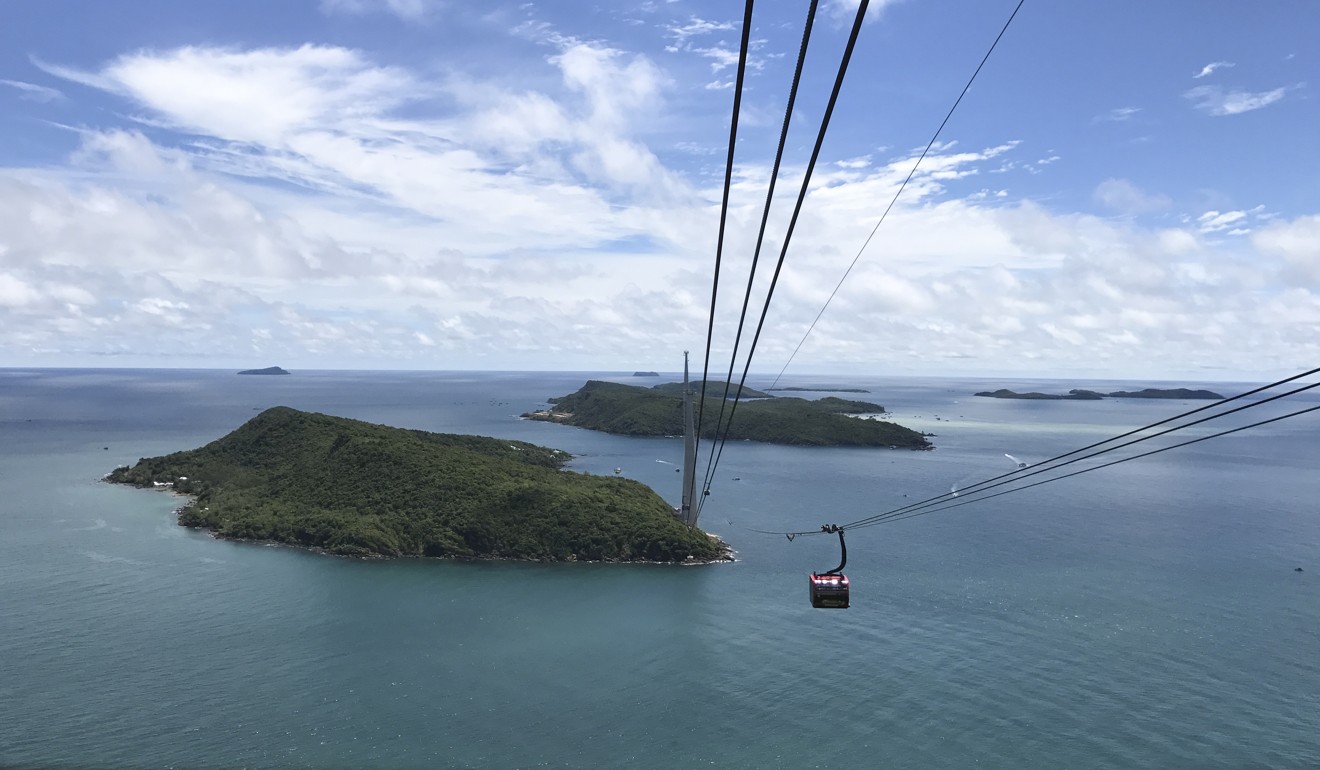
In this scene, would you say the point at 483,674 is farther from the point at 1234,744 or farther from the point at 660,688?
the point at 1234,744

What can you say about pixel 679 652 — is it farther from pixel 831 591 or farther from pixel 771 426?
pixel 771 426

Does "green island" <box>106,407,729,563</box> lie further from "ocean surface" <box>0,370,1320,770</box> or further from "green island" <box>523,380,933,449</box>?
"green island" <box>523,380,933,449</box>

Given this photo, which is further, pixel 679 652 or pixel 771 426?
pixel 771 426

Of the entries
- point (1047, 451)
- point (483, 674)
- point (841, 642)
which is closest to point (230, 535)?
point (483, 674)

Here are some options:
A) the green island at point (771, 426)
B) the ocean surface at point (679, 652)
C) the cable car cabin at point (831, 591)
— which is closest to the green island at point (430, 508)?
the ocean surface at point (679, 652)

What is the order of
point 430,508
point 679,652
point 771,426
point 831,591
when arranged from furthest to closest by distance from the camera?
point 771,426, point 430,508, point 679,652, point 831,591

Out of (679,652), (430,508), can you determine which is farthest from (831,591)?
(430,508)
